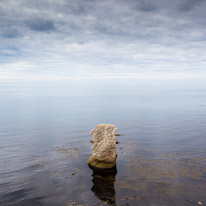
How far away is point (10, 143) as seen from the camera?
1449 inches

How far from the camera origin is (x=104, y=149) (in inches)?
920

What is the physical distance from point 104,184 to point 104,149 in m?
4.44

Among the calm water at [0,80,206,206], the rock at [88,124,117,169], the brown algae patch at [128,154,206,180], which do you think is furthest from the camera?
the rock at [88,124,117,169]

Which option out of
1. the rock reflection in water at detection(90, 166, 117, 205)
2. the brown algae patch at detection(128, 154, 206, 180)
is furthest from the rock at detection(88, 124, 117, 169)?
the brown algae patch at detection(128, 154, 206, 180)

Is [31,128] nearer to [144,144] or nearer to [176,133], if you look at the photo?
[144,144]

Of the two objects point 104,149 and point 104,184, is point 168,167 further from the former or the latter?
point 104,184

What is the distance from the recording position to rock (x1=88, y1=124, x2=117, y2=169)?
23.5m

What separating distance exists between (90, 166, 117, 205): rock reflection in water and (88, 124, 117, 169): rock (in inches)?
32.6

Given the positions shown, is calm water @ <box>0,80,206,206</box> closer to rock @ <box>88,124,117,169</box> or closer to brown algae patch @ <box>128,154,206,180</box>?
brown algae patch @ <box>128,154,206,180</box>

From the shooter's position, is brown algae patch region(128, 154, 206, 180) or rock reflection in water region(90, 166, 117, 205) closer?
rock reflection in water region(90, 166, 117, 205)

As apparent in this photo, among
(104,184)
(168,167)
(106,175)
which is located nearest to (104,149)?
(106,175)

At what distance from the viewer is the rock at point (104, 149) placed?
A: 77.2 ft

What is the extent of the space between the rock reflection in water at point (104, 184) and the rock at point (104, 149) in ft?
2.72

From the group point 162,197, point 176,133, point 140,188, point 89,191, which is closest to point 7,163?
point 89,191
